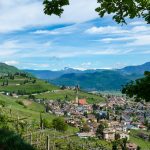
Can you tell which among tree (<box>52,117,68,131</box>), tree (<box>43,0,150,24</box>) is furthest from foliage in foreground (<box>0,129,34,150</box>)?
tree (<box>52,117,68,131</box>)

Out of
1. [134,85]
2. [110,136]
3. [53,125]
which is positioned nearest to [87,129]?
[110,136]

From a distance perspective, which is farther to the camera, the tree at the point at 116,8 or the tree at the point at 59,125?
the tree at the point at 59,125

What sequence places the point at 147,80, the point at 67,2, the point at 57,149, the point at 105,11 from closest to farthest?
the point at 67,2
the point at 105,11
the point at 147,80
the point at 57,149

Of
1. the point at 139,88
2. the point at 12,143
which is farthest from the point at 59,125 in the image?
the point at 12,143

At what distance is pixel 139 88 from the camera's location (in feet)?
51.4

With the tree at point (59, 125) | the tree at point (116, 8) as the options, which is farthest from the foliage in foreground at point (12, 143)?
the tree at point (59, 125)

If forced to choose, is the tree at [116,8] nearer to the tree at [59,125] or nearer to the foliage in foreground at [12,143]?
the foliage in foreground at [12,143]

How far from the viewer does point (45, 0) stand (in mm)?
12680

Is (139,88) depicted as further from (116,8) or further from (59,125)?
(59,125)

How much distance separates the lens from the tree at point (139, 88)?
15.6 m

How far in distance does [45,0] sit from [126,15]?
299 cm

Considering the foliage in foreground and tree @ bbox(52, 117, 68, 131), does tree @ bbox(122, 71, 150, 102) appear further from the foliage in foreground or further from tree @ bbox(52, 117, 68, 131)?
tree @ bbox(52, 117, 68, 131)

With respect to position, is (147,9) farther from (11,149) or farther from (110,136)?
(110,136)

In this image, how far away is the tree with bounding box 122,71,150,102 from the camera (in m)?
15.6
